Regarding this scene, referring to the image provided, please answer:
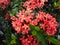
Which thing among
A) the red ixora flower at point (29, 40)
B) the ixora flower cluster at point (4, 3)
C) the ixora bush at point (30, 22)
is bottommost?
the red ixora flower at point (29, 40)

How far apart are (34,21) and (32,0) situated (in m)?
0.29

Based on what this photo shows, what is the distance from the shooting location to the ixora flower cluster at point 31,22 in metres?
2.28

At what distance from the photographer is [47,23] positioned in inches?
89.7

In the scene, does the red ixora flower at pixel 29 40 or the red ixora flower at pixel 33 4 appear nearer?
the red ixora flower at pixel 29 40

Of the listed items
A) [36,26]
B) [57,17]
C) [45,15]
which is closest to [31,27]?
[36,26]

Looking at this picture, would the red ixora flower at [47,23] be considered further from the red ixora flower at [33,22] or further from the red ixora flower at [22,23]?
the red ixora flower at [22,23]

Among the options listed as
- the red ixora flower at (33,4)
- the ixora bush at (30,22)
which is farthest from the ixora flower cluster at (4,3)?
the red ixora flower at (33,4)

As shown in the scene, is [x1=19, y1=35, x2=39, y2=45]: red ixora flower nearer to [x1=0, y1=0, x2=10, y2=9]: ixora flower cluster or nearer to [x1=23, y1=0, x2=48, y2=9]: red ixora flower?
[x1=23, y1=0, x2=48, y2=9]: red ixora flower

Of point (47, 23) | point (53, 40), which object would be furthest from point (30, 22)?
point (53, 40)

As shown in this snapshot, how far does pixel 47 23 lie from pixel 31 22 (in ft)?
0.60

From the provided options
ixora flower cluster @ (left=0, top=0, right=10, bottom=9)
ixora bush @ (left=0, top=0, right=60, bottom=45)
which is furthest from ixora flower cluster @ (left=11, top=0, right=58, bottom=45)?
ixora flower cluster @ (left=0, top=0, right=10, bottom=9)

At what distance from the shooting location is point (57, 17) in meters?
2.54

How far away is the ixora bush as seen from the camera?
2.28 meters

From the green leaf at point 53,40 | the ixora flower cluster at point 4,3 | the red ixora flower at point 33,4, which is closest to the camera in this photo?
the green leaf at point 53,40
